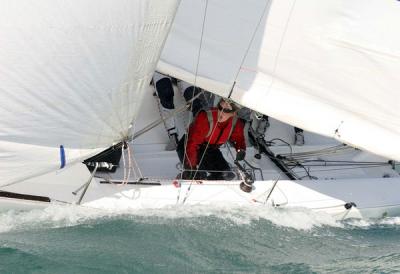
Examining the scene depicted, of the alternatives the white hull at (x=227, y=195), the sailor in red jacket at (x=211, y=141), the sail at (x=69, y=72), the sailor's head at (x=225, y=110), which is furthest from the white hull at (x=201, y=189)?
the sail at (x=69, y=72)

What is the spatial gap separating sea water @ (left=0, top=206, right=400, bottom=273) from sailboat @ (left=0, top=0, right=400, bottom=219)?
0.11 m

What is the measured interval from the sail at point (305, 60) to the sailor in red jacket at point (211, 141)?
43 cm

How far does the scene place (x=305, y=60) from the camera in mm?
3934

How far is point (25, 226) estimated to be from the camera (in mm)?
4020

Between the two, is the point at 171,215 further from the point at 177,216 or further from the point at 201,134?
the point at 201,134

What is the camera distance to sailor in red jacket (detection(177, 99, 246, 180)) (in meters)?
4.52

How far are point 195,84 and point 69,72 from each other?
116cm

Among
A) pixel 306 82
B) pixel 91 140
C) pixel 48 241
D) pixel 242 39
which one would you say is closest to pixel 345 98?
pixel 306 82

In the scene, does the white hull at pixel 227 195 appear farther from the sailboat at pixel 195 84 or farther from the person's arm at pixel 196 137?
the person's arm at pixel 196 137

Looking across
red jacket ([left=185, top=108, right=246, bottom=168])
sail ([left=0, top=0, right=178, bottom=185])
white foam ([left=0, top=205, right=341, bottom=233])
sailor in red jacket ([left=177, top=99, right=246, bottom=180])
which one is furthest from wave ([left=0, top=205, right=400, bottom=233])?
sail ([left=0, top=0, right=178, bottom=185])

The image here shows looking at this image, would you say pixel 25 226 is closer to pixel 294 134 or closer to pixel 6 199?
pixel 6 199

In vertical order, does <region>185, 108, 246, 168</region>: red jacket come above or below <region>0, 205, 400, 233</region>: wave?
above

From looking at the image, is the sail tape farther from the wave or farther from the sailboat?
the wave

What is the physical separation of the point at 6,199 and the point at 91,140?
38.2 inches
